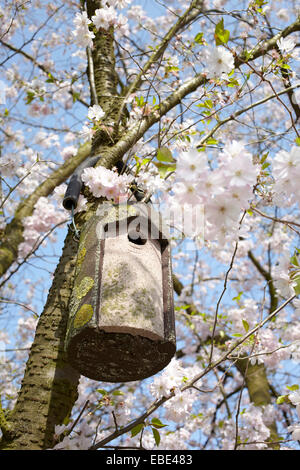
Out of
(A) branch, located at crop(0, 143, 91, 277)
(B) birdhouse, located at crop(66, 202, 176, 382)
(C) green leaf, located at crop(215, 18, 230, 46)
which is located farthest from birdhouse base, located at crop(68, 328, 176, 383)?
(A) branch, located at crop(0, 143, 91, 277)

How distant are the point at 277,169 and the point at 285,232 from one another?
158 inches

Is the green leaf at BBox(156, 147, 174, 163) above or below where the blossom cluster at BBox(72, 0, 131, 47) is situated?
below

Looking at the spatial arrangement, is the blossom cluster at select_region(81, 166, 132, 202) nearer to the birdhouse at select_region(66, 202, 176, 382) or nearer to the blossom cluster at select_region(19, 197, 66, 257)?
the birdhouse at select_region(66, 202, 176, 382)

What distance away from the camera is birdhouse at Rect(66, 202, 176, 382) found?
1.18 m

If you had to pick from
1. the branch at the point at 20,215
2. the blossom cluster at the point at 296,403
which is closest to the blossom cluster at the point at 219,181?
the blossom cluster at the point at 296,403

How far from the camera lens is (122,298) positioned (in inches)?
46.7

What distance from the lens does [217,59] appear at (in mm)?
1420

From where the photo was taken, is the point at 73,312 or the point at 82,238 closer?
the point at 73,312

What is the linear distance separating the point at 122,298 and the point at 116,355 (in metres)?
0.24
